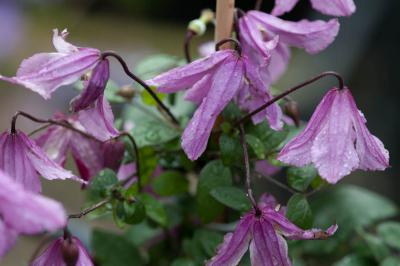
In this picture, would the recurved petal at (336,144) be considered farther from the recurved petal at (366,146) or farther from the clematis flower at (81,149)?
the clematis flower at (81,149)

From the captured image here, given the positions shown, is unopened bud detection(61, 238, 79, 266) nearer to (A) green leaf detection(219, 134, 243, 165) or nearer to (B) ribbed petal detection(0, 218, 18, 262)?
(B) ribbed petal detection(0, 218, 18, 262)

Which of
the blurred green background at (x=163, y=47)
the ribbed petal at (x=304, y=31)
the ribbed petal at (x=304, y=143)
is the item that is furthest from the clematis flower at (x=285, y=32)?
the blurred green background at (x=163, y=47)

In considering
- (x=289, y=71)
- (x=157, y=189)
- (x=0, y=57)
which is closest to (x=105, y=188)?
(x=157, y=189)

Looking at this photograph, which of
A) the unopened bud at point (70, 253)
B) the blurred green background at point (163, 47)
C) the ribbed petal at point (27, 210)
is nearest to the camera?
the ribbed petal at point (27, 210)

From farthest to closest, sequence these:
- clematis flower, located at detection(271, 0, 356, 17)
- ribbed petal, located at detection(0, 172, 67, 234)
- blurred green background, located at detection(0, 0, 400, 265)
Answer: blurred green background, located at detection(0, 0, 400, 265), clematis flower, located at detection(271, 0, 356, 17), ribbed petal, located at detection(0, 172, 67, 234)

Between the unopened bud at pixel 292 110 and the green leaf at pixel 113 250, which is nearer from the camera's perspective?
the unopened bud at pixel 292 110

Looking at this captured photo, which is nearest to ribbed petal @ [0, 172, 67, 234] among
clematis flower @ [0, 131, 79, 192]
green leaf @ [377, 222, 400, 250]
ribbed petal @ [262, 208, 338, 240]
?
clematis flower @ [0, 131, 79, 192]

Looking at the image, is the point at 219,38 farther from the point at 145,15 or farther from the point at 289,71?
the point at 145,15
